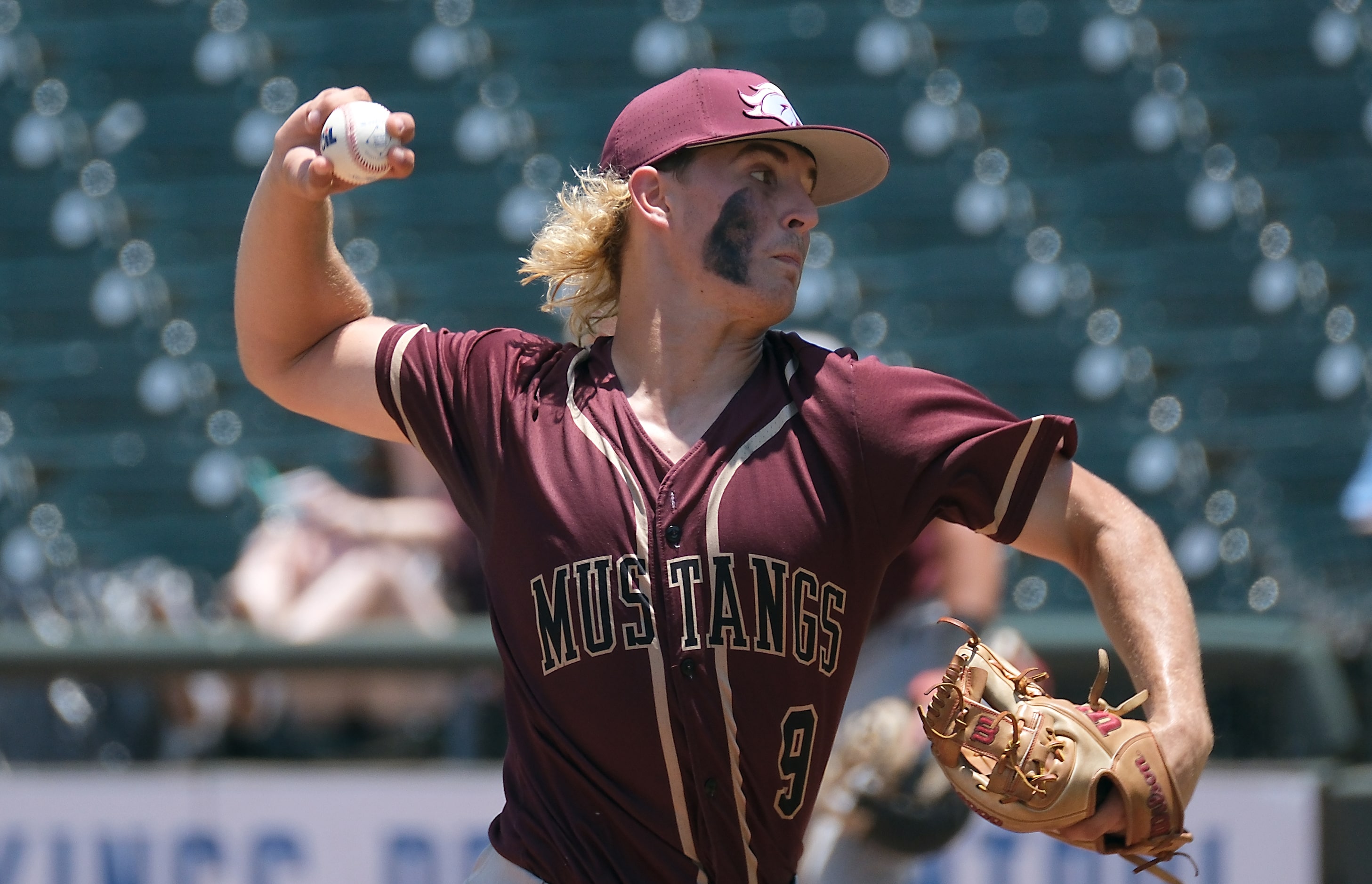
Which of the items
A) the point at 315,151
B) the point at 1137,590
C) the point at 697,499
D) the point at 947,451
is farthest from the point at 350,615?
the point at 1137,590

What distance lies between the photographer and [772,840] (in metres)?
1.96

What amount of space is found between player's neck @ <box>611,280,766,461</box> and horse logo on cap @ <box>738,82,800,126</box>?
264 millimetres

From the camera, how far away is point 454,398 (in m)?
2.07

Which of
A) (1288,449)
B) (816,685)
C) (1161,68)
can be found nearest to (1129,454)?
(1288,449)

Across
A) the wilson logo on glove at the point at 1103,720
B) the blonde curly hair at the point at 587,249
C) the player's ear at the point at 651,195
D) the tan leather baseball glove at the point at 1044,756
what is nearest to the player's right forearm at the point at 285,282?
the blonde curly hair at the point at 587,249

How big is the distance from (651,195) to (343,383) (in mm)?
507

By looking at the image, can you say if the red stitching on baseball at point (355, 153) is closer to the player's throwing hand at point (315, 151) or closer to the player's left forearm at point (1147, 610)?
the player's throwing hand at point (315, 151)

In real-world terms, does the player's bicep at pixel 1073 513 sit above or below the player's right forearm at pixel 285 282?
below

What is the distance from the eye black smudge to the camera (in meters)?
2.01

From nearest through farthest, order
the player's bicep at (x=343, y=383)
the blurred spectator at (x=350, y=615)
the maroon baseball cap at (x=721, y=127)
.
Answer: the maroon baseball cap at (x=721, y=127) < the player's bicep at (x=343, y=383) < the blurred spectator at (x=350, y=615)

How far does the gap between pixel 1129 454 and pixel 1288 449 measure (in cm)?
67

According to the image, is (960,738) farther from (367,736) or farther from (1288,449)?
(1288,449)

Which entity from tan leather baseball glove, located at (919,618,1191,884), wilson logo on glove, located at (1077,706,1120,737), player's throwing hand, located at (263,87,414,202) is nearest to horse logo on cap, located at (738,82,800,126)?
player's throwing hand, located at (263,87,414,202)

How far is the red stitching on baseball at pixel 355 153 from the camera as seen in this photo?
77.4 inches
